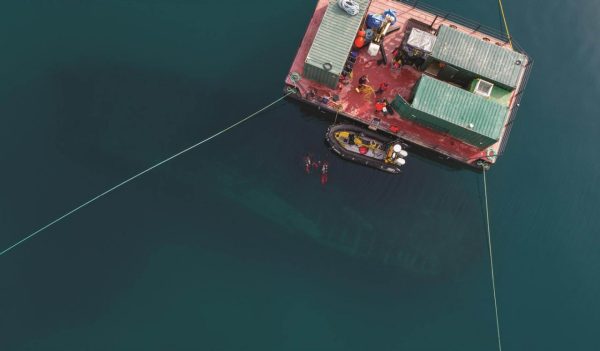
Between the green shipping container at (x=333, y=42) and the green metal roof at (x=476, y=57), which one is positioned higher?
the green metal roof at (x=476, y=57)

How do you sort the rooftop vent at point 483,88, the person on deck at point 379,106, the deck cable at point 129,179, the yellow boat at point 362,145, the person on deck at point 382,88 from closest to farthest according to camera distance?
the rooftop vent at point 483,88, the deck cable at point 129,179, the person on deck at point 379,106, the person on deck at point 382,88, the yellow boat at point 362,145

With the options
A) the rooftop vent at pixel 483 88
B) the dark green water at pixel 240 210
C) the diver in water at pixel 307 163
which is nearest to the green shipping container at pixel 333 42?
the dark green water at pixel 240 210

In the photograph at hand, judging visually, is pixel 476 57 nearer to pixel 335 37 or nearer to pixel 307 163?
pixel 335 37

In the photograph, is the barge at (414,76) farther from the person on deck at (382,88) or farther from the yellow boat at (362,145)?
the yellow boat at (362,145)

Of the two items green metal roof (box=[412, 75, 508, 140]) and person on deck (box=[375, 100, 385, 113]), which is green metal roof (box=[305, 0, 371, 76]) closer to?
person on deck (box=[375, 100, 385, 113])

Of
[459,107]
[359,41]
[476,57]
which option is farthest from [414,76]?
[359,41]

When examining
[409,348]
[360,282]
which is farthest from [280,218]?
[409,348]
